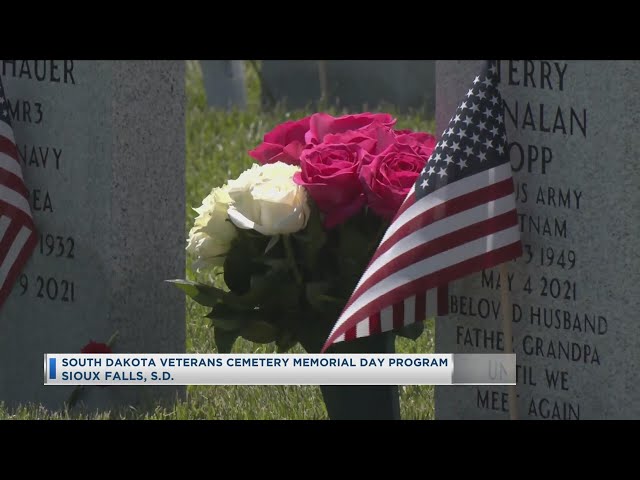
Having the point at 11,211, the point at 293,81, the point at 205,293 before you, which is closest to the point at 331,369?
the point at 205,293

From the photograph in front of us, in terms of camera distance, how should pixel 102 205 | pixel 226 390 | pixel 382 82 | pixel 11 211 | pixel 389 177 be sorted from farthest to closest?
pixel 382 82
pixel 226 390
pixel 11 211
pixel 102 205
pixel 389 177

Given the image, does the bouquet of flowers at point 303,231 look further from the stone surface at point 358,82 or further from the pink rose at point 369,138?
the stone surface at point 358,82

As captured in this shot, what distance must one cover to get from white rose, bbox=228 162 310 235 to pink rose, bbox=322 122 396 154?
0.21m

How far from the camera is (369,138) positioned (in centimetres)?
573

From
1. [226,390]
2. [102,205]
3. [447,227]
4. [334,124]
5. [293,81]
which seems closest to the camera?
[447,227]

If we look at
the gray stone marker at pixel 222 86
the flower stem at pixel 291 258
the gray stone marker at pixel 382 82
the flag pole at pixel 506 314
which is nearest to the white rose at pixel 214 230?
the flower stem at pixel 291 258

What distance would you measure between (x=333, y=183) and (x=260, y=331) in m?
0.62

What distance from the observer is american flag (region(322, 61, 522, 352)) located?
528 cm

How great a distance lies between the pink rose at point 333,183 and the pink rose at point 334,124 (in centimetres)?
24

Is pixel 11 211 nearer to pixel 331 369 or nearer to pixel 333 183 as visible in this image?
pixel 333 183

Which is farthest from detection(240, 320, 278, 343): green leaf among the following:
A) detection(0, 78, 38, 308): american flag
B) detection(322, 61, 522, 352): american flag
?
detection(0, 78, 38, 308): american flag

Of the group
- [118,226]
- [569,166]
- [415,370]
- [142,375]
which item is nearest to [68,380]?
[142,375]

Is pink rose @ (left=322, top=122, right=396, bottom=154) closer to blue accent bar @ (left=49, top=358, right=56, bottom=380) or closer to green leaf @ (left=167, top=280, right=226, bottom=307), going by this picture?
green leaf @ (left=167, top=280, right=226, bottom=307)

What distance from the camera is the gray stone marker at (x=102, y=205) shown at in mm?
6453
